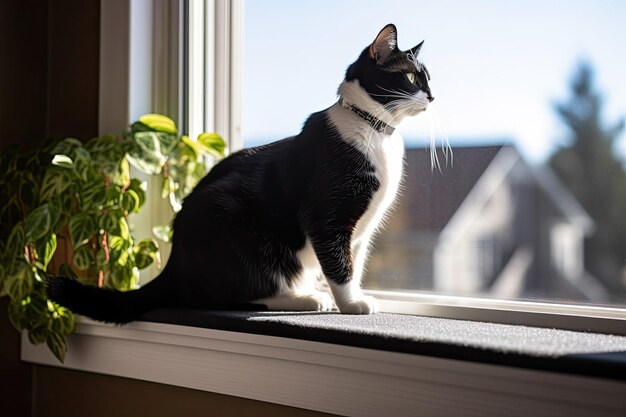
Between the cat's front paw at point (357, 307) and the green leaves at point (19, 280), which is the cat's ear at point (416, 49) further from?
the green leaves at point (19, 280)

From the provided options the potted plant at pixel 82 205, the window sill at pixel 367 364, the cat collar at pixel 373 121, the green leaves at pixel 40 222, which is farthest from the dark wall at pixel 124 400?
the cat collar at pixel 373 121

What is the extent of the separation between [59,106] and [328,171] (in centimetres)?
96

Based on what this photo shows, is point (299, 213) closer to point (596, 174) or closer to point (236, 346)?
point (236, 346)

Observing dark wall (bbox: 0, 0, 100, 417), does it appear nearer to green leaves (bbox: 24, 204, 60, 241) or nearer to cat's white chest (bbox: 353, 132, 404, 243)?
green leaves (bbox: 24, 204, 60, 241)

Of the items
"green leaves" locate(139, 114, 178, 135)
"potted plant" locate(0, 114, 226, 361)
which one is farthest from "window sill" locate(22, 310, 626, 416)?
"green leaves" locate(139, 114, 178, 135)

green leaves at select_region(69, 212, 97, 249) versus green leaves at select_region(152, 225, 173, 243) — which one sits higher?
green leaves at select_region(69, 212, 97, 249)

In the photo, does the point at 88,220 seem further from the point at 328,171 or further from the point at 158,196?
the point at 328,171

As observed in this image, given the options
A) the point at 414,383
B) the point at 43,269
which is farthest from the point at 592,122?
the point at 43,269

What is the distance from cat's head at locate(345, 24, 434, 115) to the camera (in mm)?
1259

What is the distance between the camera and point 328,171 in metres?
1.27

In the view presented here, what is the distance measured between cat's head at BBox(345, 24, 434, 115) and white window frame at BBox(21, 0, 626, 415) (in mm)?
433

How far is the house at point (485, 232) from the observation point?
1326mm

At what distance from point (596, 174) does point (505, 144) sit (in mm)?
199

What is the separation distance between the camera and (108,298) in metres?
1.41
